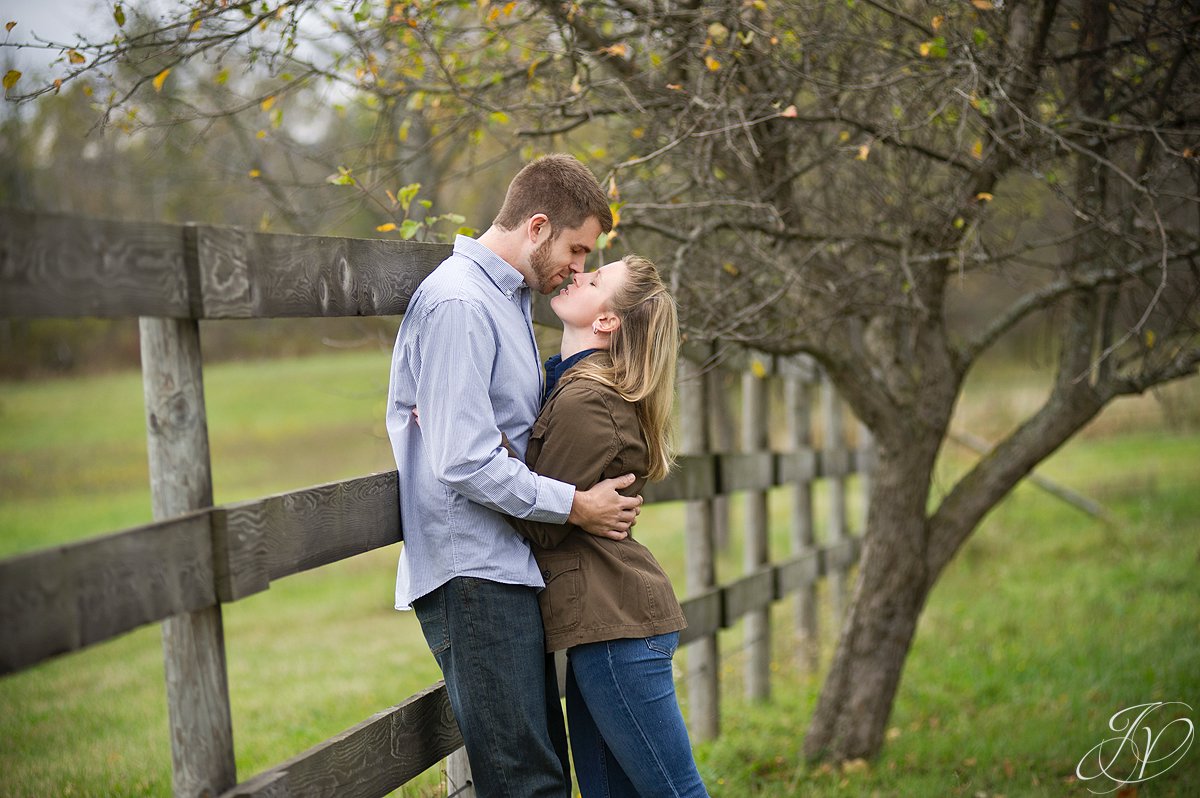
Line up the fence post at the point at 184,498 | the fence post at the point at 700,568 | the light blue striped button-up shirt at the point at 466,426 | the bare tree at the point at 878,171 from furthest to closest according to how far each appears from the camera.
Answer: the fence post at the point at 700,568, the bare tree at the point at 878,171, the light blue striped button-up shirt at the point at 466,426, the fence post at the point at 184,498

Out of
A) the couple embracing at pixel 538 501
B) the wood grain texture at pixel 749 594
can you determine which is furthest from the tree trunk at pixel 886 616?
the couple embracing at pixel 538 501

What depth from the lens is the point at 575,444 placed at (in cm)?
273

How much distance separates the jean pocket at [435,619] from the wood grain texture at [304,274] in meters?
0.73

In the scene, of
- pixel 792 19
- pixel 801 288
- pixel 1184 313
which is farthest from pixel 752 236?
pixel 1184 313

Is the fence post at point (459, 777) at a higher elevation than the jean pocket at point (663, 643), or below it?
below

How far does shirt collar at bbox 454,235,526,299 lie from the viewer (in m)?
2.82

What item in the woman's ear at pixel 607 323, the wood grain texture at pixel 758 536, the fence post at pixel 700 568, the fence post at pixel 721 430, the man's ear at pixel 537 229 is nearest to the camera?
the man's ear at pixel 537 229

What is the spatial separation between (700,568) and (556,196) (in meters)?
3.33

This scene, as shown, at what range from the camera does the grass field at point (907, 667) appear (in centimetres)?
490

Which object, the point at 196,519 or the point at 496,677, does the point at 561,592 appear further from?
the point at 196,519

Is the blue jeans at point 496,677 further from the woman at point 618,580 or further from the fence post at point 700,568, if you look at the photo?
the fence post at point 700,568

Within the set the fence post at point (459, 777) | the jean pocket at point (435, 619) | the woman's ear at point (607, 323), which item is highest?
the woman's ear at point (607, 323)

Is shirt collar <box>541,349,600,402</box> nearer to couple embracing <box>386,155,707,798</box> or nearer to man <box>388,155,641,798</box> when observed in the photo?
couple embracing <box>386,155,707,798</box>

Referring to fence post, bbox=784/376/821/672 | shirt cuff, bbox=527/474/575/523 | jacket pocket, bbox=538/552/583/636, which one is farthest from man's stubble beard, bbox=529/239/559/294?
fence post, bbox=784/376/821/672
